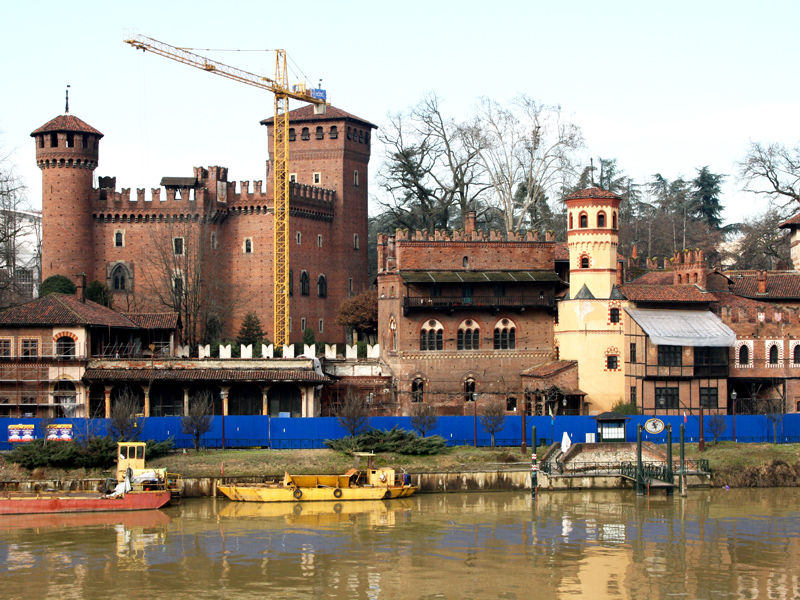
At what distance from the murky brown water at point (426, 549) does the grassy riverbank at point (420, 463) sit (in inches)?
78.5

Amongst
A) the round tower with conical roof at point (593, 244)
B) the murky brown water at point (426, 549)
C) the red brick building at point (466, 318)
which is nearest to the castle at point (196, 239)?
the red brick building at point (466, 318)

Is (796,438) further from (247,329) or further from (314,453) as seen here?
(247,329)

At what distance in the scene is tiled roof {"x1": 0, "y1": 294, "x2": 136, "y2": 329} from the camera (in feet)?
181

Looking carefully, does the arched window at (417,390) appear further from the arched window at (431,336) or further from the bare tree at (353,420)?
the bare tree at (353,420)

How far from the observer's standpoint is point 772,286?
62000 mm

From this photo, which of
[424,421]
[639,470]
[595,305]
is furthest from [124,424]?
[595,305]

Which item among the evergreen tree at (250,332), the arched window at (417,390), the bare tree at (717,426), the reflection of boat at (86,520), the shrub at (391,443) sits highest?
the evergreen tree at (250,332)

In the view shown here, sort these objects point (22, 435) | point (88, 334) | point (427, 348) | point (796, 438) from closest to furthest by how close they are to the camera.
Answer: point (22, 435) → point (796, 438) → point (88, 334) → point (427, 348)

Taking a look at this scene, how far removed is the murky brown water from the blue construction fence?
510 centimetres

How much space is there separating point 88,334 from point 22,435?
873 cm

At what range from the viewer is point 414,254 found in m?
61.2

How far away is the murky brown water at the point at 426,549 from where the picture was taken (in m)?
32.0

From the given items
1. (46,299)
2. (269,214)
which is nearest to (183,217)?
(269,214)

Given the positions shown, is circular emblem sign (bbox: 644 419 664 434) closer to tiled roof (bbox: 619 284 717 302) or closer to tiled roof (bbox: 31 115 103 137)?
tiled roof (bbox: 619 284 717 302)
